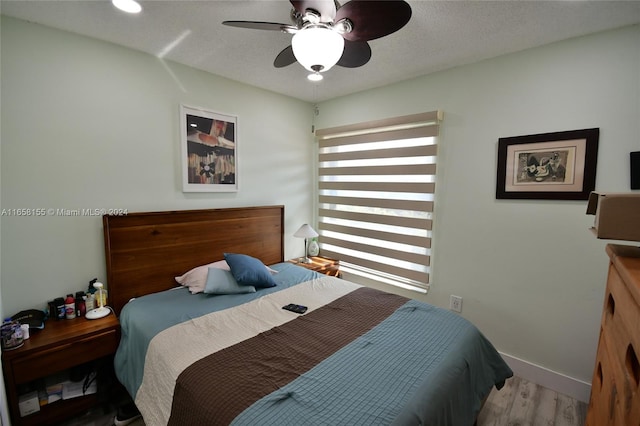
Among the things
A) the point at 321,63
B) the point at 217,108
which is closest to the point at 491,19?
the point at 321,63

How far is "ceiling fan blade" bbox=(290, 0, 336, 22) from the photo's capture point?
3.73 feet

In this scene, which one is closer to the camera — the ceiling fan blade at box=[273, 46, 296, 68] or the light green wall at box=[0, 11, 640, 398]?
the ceiling fan blade at box=[273, 46, 296, 68]

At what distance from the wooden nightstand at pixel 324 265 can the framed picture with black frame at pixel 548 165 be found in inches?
69.8

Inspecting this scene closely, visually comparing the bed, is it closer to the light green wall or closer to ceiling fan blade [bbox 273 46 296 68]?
the light green wall

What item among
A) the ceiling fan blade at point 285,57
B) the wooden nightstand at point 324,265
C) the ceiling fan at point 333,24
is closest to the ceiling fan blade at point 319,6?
the ceiling fan at point 333,24

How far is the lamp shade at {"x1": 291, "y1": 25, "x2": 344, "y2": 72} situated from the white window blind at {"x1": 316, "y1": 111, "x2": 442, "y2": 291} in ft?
5.18

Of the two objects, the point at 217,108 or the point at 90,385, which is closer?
the point at 90,385

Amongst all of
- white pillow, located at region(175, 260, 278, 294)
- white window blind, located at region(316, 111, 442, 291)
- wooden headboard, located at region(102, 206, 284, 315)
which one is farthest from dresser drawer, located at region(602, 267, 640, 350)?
wooden headboard, located at region(102, 206, 284, 315)

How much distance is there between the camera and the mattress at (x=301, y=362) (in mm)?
1108

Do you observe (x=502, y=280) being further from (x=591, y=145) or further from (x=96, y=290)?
(x=96, y=290)

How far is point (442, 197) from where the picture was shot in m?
2.57

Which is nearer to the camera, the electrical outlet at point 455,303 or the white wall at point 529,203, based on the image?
the white wall at point 529,203

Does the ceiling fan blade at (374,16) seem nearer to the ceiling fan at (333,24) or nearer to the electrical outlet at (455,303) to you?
the ceiling fan at (333,24)

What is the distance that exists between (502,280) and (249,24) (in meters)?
2.53
